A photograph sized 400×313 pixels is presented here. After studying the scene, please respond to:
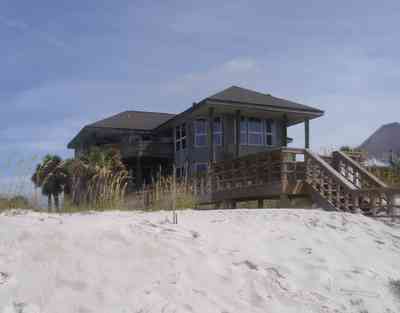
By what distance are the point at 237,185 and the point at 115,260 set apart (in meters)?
12.7

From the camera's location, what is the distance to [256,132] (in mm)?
28297

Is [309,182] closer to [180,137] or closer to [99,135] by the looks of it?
[180,137]

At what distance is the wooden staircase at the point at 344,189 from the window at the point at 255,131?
13.2 meters

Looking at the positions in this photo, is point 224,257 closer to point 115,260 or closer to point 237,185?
point 115,260

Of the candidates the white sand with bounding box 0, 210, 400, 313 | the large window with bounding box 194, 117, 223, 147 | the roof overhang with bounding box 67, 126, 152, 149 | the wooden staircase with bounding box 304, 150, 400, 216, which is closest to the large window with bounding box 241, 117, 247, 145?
the large window with bounding box 194, 117, 223, 147

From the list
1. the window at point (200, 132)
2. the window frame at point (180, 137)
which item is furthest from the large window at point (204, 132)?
the window frame at point (180, 137)

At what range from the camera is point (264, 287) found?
15.9 feet

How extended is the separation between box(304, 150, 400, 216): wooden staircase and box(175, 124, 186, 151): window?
15.2 meters

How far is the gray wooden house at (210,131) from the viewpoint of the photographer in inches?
1013

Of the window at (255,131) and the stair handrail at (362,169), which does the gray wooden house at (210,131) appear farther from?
the stair handrail at (362,169)

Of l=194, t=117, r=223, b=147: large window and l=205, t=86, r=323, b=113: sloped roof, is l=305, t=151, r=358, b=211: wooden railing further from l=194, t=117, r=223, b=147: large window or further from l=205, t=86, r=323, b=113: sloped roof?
l=194, t=117, r=223, b=147: large window

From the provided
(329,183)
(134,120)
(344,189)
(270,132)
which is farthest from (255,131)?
(344,189)

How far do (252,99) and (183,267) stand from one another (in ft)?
71.7

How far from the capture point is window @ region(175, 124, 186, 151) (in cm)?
2925
